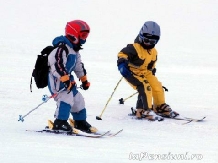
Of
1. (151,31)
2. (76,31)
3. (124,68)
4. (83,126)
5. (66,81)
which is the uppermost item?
(151,31)

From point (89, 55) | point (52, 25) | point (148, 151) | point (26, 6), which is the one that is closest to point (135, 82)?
point (148, 151)

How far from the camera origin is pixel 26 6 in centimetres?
4341

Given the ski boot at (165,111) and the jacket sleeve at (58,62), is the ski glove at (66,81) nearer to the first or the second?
the jacket sleeve at (58,62)

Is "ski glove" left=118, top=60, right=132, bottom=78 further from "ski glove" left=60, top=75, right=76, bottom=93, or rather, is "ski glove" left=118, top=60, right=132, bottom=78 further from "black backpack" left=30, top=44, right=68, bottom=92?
"ski glove" left=60, top=75, right=76, bottom=93

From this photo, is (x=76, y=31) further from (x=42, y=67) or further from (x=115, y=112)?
(x=115, y=112)

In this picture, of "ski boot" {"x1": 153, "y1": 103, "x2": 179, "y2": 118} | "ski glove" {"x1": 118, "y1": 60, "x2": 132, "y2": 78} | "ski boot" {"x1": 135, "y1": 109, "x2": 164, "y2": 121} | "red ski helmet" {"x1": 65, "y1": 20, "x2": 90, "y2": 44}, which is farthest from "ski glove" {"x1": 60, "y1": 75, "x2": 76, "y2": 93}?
"ski boot" {"x1": 153, "y1": 103, "x2": 179, "y2": 118}

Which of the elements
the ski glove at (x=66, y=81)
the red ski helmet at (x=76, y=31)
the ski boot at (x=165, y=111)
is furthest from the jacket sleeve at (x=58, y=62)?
the ski boot at (x=165, y=111)

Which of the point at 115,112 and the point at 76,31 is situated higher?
the point at 76,31

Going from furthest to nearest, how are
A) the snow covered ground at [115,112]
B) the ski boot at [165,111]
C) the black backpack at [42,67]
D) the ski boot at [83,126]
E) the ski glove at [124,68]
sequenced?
the ski boot at [165,111] < the ski glove at [124,68] < the ski boot at [83,126] < the black backpack at [42,67] < the snow covered ground at [115,112]

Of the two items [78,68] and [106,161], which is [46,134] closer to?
[78,68]

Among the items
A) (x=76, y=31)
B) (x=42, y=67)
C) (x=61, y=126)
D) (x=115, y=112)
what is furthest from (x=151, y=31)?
(x=61, y=126)

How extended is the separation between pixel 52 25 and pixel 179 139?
31294mm

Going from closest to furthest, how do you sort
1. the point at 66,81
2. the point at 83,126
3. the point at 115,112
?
the point at 66,81 < the point at 83,126 < the point at 115,112

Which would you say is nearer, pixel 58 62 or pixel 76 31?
pixel 58 62
